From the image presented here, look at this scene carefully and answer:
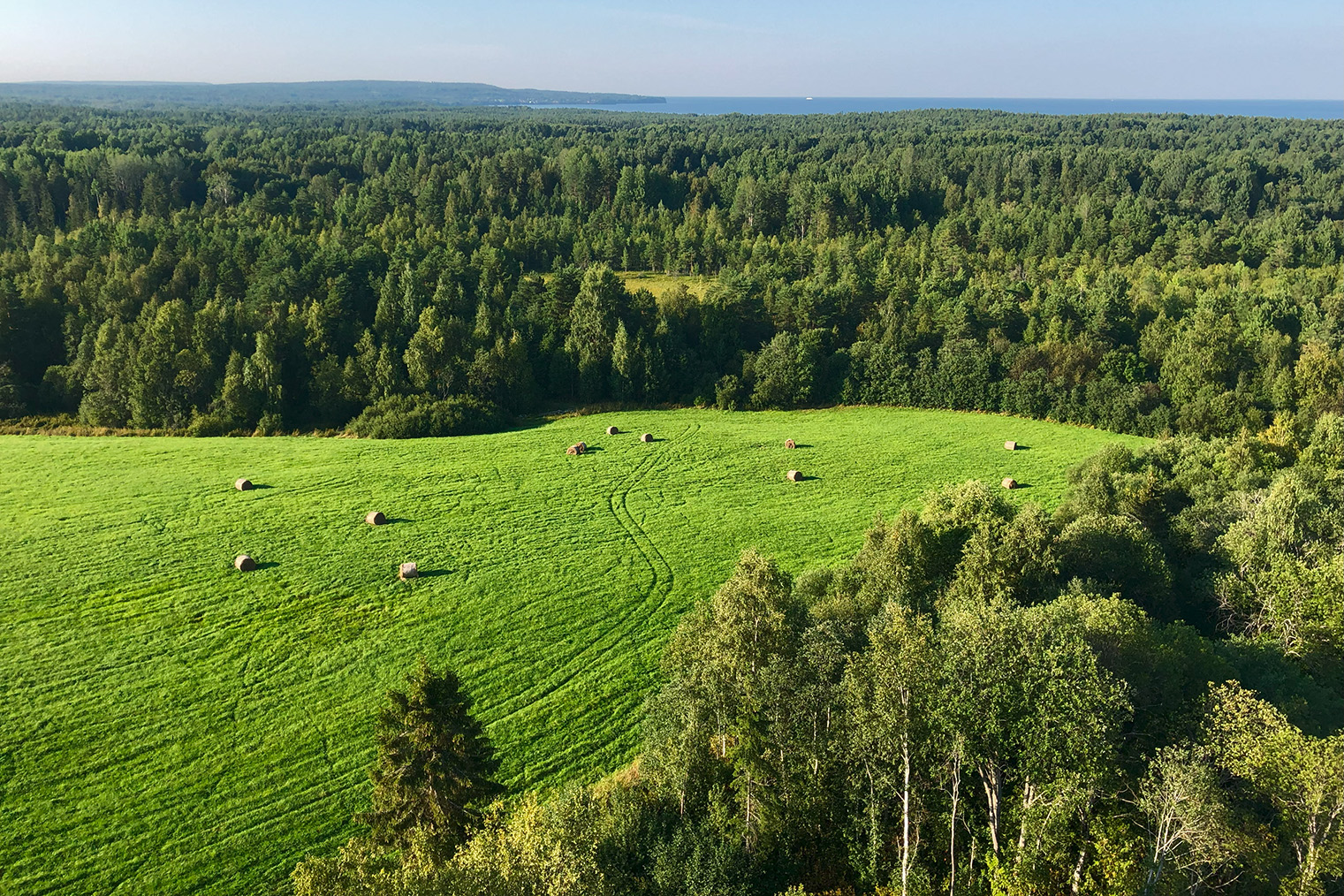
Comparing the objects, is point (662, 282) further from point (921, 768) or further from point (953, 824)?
point (953, 824)

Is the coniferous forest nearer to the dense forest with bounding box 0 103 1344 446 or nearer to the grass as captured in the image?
the dense forest with bounding box 0 103 1344 446

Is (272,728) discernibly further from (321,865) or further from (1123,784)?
(1123,784)

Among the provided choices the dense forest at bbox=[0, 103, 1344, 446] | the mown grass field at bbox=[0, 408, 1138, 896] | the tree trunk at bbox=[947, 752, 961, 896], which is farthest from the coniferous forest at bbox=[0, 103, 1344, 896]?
the mown grass field at bbox=[0, 408, 1138, 896]

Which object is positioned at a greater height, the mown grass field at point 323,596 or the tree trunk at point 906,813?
the tree trunk at point 906,813

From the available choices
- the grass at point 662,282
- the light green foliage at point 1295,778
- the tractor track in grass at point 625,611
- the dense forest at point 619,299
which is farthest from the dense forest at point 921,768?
the grass at point 662,282

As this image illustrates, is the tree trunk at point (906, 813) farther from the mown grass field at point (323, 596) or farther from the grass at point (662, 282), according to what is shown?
the grass at point (662, 282)
